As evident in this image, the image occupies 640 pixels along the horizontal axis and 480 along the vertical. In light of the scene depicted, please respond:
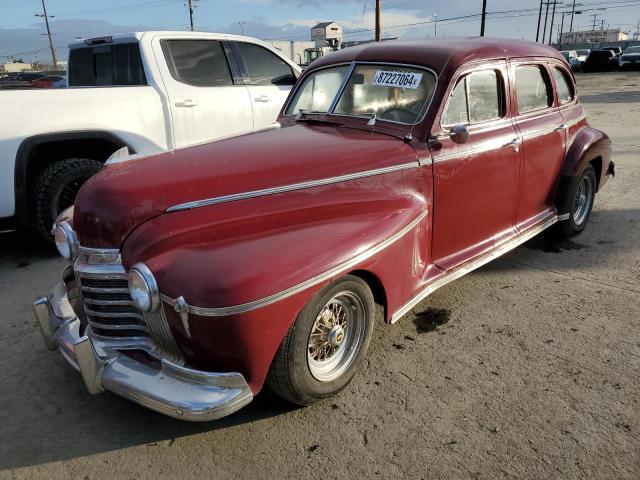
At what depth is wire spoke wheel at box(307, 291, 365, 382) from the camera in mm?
2717

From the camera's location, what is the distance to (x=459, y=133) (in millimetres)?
3303

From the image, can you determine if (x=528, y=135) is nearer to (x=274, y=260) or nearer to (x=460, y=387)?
(x=460, y=387)

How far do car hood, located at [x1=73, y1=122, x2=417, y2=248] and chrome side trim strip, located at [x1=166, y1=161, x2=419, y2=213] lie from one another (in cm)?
2

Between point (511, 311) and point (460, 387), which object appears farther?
point (511, 311)

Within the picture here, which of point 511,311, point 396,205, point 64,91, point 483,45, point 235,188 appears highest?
point 483,45

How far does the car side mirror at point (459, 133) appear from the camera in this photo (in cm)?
330

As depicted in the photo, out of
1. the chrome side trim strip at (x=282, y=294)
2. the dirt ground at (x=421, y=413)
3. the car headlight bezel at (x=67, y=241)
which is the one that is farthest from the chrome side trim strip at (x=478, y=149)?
the car headlight bezel at (x=67, y=241)

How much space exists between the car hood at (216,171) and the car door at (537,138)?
1.38 meters

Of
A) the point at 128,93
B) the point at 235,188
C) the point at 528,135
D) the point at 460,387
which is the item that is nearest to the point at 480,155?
the point at 528,135

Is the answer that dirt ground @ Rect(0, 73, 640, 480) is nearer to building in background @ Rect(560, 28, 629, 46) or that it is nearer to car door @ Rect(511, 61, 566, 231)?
car door @ Rect(511, 61, 566, 231)

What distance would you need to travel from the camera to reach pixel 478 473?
2359 mm

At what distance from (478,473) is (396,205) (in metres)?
1.48

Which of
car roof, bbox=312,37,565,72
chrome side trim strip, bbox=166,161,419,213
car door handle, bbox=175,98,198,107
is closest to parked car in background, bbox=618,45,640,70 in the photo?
car roof, bbox=312,37,565,72

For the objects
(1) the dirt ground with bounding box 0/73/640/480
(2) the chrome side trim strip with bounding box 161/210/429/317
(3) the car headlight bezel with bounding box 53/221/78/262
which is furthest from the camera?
(3) the car headlight bezel with bounding box 53/221/78/262
